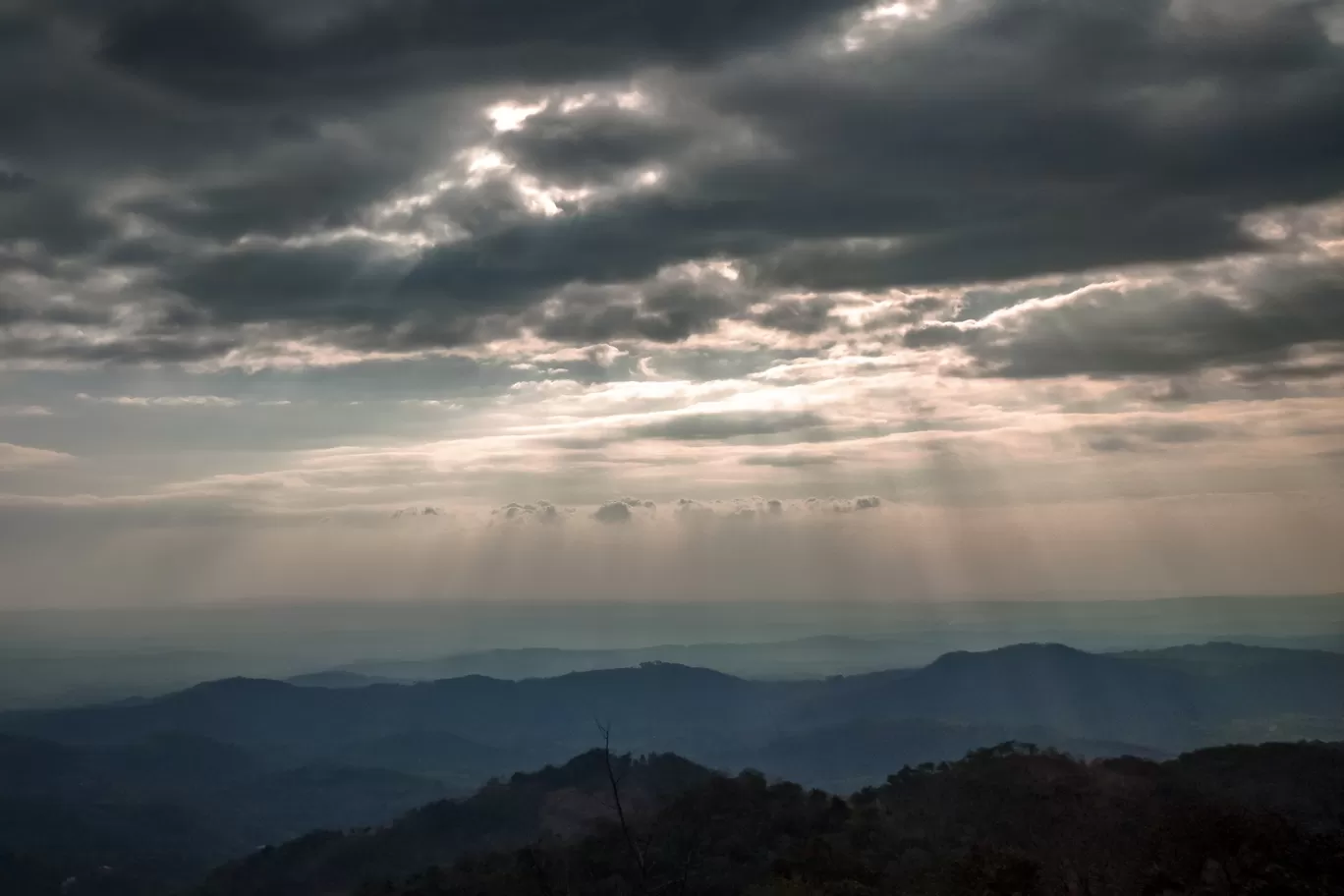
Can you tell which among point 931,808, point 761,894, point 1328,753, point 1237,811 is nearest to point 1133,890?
point 1237,811

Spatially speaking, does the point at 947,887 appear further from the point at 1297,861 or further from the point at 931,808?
the point at 931,808

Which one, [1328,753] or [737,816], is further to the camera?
[737,816]

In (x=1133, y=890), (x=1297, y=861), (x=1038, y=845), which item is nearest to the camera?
(x=1297, y=861)

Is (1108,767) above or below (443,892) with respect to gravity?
above

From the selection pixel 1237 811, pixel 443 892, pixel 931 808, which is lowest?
pixel 443 892

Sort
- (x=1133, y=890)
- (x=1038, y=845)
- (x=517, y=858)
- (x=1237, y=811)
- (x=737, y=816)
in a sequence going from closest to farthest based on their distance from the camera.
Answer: (x=1133, y=890) < (x=1237, y=811) < (x=1038, y=845) < (x=737, y=816) < (x=517, y=858)

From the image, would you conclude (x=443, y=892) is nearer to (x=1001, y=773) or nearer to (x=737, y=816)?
(x=737, y=816)

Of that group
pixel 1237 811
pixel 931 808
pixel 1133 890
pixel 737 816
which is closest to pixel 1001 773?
pixel 931 808
